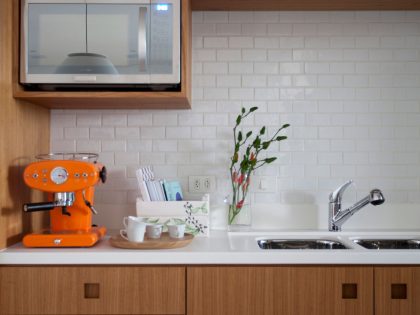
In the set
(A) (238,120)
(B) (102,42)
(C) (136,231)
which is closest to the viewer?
(C) (136,231)

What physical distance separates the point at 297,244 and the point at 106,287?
1038 millimetres

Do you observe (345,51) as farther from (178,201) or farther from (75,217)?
(75,217)

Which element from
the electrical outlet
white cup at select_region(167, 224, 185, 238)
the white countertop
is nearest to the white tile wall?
the electrical outlet

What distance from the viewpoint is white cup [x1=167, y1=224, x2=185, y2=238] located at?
2053 millimetres

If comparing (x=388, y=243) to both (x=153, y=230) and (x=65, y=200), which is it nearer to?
(x=153, y=230)

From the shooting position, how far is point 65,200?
6.78 feet

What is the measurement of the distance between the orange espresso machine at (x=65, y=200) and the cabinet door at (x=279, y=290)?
58 centimetres

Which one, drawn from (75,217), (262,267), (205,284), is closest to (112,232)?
(75,217)

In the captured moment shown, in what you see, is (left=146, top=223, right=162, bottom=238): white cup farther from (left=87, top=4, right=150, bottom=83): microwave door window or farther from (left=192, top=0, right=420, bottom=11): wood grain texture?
(left=192, top=0, right=420, bottom=11): wood grain texture

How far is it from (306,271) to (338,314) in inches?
9.2

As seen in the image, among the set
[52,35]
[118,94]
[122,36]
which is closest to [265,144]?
[118,94]

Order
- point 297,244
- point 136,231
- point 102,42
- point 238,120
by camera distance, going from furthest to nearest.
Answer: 1. point 238,120
2. point 297,244
3. point 102,42
4. point 136,231

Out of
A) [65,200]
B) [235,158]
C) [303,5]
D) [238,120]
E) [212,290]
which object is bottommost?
[212,290]

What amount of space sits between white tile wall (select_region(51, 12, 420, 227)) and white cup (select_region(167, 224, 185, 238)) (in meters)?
0.50
